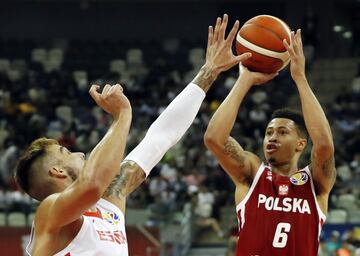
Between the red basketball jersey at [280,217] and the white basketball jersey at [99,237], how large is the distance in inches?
52.5

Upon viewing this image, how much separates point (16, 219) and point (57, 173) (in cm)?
1164

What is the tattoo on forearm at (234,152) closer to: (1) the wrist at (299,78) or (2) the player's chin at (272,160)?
(2) the player's chin at (272,160)

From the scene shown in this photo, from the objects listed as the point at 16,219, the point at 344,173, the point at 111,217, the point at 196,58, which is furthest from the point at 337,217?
the point at 111,217

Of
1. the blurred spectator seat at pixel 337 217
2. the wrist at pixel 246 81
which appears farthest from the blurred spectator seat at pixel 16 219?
the wrist at pixel 246 81

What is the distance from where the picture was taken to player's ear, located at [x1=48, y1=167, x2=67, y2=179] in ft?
13.5

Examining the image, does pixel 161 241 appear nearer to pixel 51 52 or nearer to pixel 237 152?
pixel 237 152

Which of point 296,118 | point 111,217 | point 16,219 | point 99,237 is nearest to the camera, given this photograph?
point 99,237

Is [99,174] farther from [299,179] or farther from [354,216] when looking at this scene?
[354,216]

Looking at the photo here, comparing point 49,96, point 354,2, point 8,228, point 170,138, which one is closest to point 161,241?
point 8,228

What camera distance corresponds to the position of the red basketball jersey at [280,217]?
17.7 feet

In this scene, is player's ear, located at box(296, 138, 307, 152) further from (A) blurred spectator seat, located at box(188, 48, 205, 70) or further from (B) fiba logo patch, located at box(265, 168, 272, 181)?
(A) blurred spectator seat, located at box(188, 48, 205, 70)

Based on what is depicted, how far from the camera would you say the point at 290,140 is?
18.6 feet

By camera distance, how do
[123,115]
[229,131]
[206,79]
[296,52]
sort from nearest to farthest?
[123,115]
[206,79]
[296,52]
[229,131]

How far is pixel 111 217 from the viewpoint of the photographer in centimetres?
429
